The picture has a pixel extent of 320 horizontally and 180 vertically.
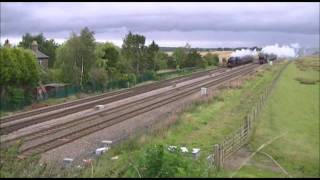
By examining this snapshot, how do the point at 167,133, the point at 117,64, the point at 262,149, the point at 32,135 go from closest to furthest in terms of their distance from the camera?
the point at 262,149 → the point at 167,133 → the point at 32,135 → the point at 117,64

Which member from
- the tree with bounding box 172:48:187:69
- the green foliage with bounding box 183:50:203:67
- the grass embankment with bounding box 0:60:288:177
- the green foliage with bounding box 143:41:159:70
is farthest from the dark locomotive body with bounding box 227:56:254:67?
the grass embankment with bounding box 0:60:288:177

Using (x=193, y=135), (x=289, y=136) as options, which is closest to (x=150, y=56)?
(x=289, y=136)

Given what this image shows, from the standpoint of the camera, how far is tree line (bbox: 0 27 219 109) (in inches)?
1848

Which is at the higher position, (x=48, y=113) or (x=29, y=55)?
(x=29, y=55)

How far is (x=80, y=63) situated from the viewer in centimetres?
6322

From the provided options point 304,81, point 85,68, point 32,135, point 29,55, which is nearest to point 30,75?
point 29,55

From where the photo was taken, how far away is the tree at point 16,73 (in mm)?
45688

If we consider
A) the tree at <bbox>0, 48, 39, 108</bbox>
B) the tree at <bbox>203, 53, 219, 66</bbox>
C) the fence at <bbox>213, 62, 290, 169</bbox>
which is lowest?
the tree at <bbox>203, 53, 219, 66</bbox>

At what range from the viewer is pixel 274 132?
2919 centimetres

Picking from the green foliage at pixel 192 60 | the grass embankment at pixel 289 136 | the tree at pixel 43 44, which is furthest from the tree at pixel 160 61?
the grass embankment at pixel 289 136

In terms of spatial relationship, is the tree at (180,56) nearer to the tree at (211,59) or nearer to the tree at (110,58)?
the tree at (211,59)

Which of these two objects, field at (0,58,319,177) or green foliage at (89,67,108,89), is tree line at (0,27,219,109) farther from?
field at (0,58,319,177)

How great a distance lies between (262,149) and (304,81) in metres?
53.5

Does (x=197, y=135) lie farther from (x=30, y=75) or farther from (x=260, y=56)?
(x=260, y=56)
